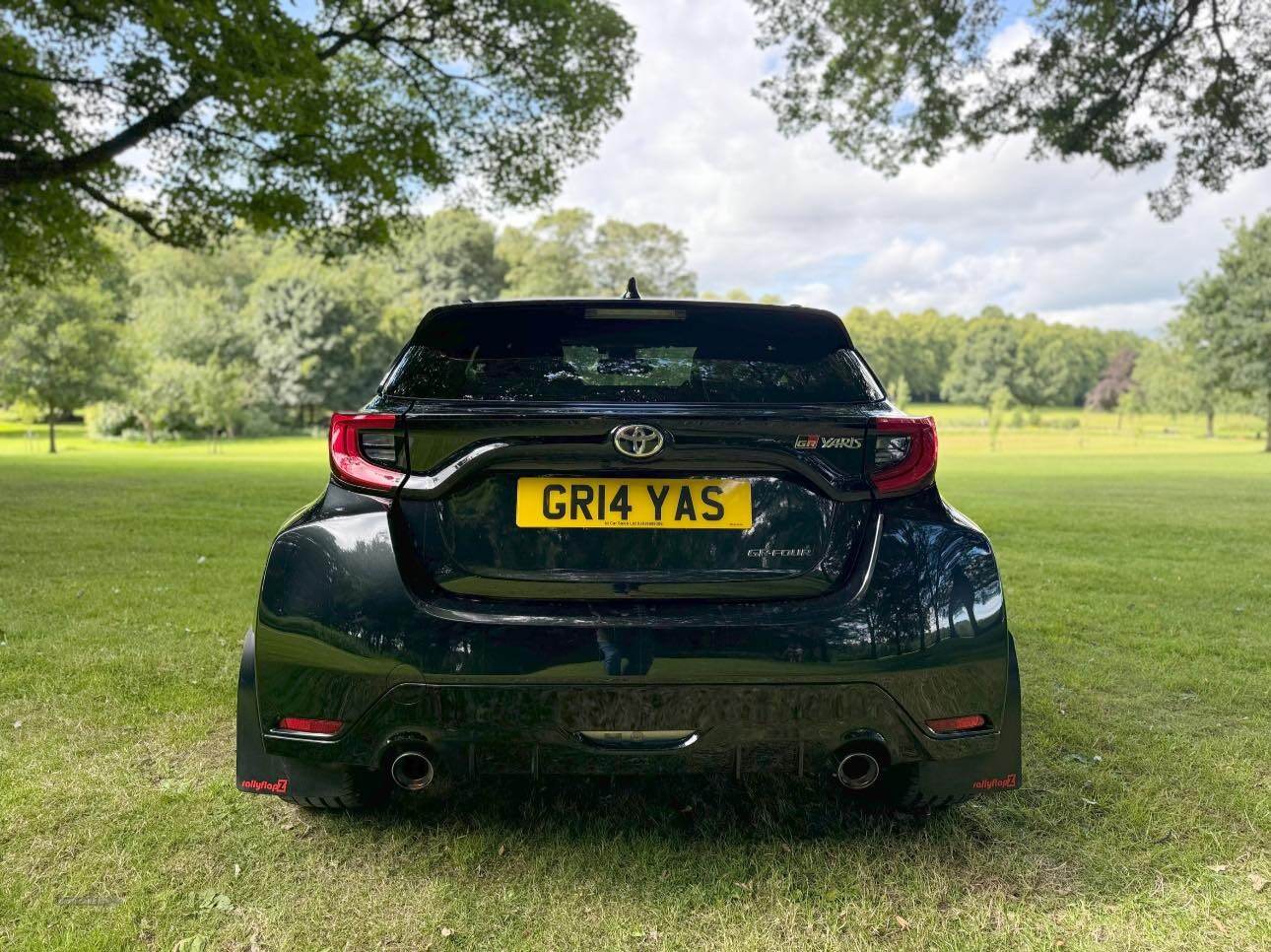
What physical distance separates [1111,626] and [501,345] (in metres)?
4.75

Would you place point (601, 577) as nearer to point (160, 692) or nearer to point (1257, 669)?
point (160, 692)

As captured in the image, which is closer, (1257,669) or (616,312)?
(616,312)

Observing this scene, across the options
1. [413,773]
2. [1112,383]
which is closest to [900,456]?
[413,773]

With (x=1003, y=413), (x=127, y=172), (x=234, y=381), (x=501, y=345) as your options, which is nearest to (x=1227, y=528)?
(x=501, y=345)

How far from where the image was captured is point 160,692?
3842 millimetres

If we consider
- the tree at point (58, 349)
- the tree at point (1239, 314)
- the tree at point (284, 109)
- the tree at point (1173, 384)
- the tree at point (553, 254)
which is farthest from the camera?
the tree at point (553, 254)

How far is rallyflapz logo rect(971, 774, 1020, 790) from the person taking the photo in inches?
91.8

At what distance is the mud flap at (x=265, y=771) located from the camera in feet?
7.71

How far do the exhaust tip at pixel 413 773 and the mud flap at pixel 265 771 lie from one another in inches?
9.7

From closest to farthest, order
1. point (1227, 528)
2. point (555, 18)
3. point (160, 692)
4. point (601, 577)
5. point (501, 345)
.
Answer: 1. point (601, 577)
2. point (501, 345)
3. point (160, 692)
4. point (1227, 528)
5. point (555, 18)

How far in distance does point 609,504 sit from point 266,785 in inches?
49.0

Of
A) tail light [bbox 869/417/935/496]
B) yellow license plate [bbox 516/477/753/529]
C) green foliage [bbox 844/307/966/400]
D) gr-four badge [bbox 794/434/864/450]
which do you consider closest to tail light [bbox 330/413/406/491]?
yellow license plate [bbox 516/477/753/529]

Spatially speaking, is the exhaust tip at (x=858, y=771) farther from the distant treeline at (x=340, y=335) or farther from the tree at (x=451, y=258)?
the tree at (x=451, y=258)

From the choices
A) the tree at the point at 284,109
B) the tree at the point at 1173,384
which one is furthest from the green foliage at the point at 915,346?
the tree at the point at 284,109
